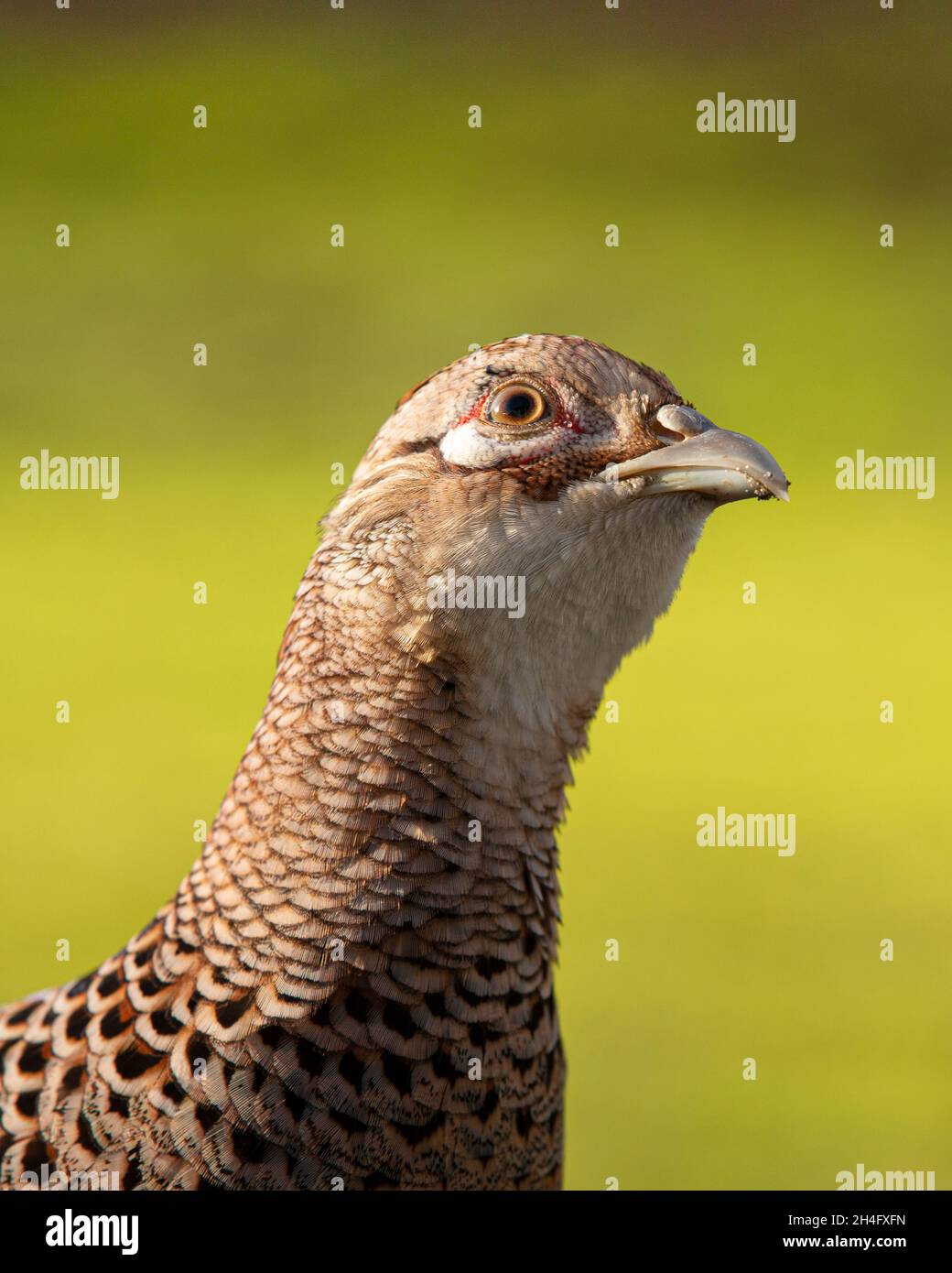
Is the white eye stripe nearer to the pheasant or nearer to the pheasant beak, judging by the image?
the pheasant

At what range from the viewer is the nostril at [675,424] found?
2344 millimetres

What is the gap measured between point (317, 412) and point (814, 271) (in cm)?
445

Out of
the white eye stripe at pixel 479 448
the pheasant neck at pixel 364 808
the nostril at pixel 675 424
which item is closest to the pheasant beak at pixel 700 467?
the nostril at pixel 675 424

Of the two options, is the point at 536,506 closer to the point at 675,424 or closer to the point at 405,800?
the point at 675,424

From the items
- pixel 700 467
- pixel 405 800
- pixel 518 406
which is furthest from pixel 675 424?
pixel 405 800

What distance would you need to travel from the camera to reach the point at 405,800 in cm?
232

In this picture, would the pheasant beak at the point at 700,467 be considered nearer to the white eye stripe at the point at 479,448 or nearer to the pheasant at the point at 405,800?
the pheasant at the point at 405,800

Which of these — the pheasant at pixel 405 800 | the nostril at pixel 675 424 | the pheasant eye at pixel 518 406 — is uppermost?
the pheasant eye at pixel 518 406

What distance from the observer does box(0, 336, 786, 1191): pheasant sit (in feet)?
7.59

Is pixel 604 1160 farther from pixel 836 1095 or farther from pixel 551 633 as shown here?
pixel 551 633

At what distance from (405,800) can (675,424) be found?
0.70 meters

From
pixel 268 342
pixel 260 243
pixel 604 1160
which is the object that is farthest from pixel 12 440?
pixel 604 1160

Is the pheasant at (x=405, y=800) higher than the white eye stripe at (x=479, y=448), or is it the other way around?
the white eye stripe at (x=479, y=448)

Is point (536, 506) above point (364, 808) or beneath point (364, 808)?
above
